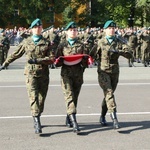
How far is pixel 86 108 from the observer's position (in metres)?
10.5

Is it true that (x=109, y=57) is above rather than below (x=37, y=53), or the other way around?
below

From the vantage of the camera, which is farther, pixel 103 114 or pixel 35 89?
pixel 103 114

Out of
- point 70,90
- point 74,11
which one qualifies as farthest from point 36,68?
point 74,11

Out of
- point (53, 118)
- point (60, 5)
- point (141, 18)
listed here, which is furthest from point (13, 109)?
point (141, 18)

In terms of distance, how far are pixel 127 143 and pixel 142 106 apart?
143 inches

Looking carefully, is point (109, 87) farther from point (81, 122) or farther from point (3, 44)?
point (3, 44)

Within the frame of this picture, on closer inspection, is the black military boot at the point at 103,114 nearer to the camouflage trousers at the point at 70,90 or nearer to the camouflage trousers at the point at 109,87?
the camouflage trousers at the point at 109,87

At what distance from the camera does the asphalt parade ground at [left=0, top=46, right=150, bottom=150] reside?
7.16 m

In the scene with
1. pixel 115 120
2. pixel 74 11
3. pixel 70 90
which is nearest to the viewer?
pixel 70 90

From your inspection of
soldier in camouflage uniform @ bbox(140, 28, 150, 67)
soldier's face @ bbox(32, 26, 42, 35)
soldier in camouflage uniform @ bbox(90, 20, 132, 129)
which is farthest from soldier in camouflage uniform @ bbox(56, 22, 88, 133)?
soldier in camouflage uniform @ bbox(140, 28, 150, 67)

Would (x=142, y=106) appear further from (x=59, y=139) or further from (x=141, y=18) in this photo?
(x=141, y=18)

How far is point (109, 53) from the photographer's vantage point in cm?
816

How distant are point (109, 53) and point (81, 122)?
1.55 meters

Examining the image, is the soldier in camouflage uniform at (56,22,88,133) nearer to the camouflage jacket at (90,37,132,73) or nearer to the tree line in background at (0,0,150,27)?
the camouflage jacket at (90,37,132,73)
